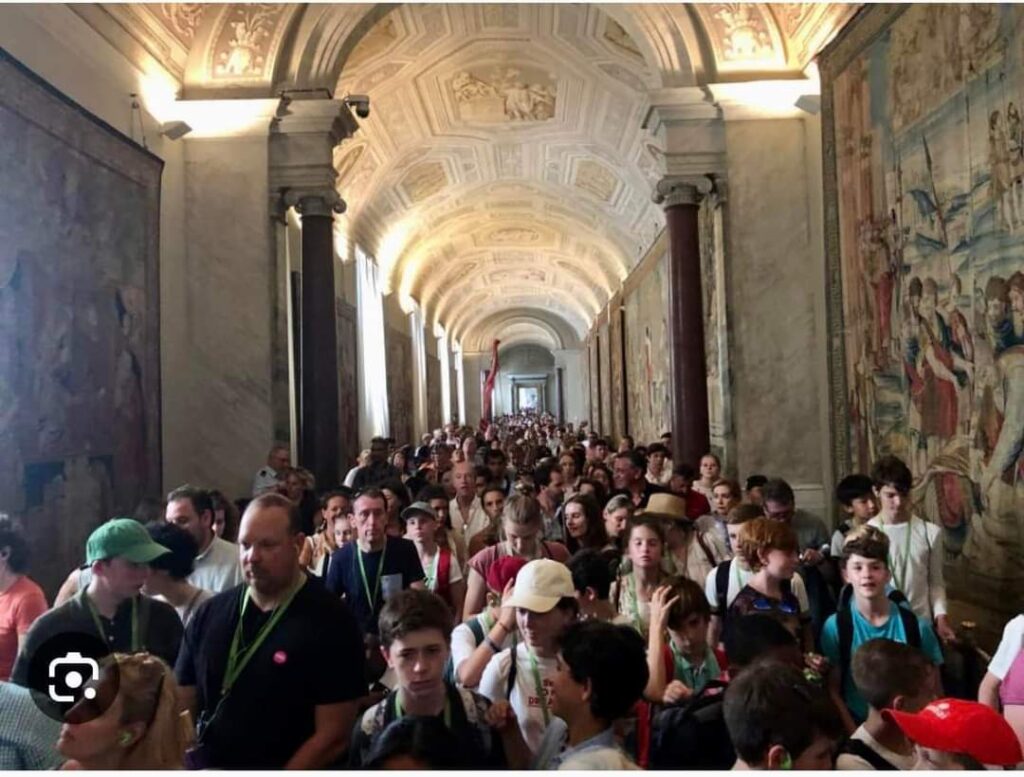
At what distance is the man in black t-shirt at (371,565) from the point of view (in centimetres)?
406

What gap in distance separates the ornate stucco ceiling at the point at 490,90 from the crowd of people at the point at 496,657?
6.22 meters

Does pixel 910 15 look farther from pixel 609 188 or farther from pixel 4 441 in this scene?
pixel 609 188

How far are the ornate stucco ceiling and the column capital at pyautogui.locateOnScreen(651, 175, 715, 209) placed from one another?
110 centimetres

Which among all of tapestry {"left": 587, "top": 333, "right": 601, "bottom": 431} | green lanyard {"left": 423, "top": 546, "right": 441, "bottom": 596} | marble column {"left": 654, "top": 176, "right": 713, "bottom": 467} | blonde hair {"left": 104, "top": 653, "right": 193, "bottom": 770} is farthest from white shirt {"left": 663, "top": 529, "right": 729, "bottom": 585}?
tapestry {"left": 587, "top": 333, "right": 601, "bottom": 431}

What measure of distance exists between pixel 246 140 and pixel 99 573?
7.74 metres

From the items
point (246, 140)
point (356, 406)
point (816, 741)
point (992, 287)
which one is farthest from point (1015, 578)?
point (356, 406)

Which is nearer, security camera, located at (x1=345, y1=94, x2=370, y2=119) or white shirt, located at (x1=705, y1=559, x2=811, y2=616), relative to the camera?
white shirt, located at (x1=705, y1=559, x2=811, y2=616)

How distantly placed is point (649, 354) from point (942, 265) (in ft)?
40.6

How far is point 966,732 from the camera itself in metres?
2.16

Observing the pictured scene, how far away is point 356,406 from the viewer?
55.0ft

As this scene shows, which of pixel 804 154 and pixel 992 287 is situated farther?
pixel 804 154

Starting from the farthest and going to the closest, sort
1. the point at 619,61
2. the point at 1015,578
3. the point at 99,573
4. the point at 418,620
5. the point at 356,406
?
1. the point at 356,406
2. the point at 619,61
3. the point at 1015,578
4. the point at 99,573
5. the point at 418,620

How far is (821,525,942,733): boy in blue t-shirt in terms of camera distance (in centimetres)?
345

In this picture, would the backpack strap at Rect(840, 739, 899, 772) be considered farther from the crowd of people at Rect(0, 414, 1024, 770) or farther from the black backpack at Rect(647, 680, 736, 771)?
the black backpack at Rect(647, 680, 736, 771)
